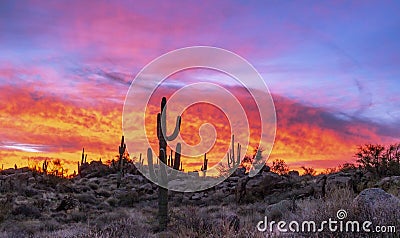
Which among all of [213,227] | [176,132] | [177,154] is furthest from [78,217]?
[213,227]

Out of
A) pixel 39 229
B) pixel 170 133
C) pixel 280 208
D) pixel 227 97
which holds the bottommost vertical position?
pixel 39 229

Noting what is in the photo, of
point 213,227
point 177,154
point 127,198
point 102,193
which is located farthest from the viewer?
point 102,193

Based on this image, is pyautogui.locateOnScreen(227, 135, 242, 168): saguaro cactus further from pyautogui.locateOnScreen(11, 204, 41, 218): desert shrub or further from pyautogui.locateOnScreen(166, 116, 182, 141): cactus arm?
pyautogui.locateOnScreen(166, 116, 182, 141): cactus arm

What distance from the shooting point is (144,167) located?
1859 inches

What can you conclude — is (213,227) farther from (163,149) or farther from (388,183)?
(388,183)

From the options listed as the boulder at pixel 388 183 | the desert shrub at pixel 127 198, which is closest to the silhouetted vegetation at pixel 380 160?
the boulder at pixel 388 183

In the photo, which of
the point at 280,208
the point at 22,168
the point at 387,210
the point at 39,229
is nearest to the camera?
the point at 387,210

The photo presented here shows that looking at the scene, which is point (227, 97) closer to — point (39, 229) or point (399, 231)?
point (39, 229)

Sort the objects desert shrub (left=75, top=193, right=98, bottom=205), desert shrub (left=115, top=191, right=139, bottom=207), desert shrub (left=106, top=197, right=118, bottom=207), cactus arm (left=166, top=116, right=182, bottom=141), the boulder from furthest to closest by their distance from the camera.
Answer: desert shrub (left=115, top=191, right=139, bottom=207)
desert shrub (left=106, top=197, right=118, bottom=207)
desert shrub (left=75, top=193, right=98, bottom=205)
the boulder
cactus arm (left=166, top=116, right=182, bottom=141)

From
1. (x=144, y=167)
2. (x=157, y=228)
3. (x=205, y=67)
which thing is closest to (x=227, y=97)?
(x=205, y=67)

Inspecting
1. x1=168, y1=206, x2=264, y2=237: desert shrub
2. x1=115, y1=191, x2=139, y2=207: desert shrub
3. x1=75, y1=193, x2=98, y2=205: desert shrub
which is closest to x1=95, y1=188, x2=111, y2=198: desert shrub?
x1=115, y1=191, x2=139, y2=207: desert shrub

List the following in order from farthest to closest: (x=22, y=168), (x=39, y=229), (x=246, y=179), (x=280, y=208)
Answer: (x=22, y=168), (x=246, y=179), (x=39, y=229), (x=280, y=208)

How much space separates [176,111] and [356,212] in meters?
10.3

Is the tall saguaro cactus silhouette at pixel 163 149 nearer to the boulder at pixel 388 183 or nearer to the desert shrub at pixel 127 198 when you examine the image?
the boulder at pixel 388 183
